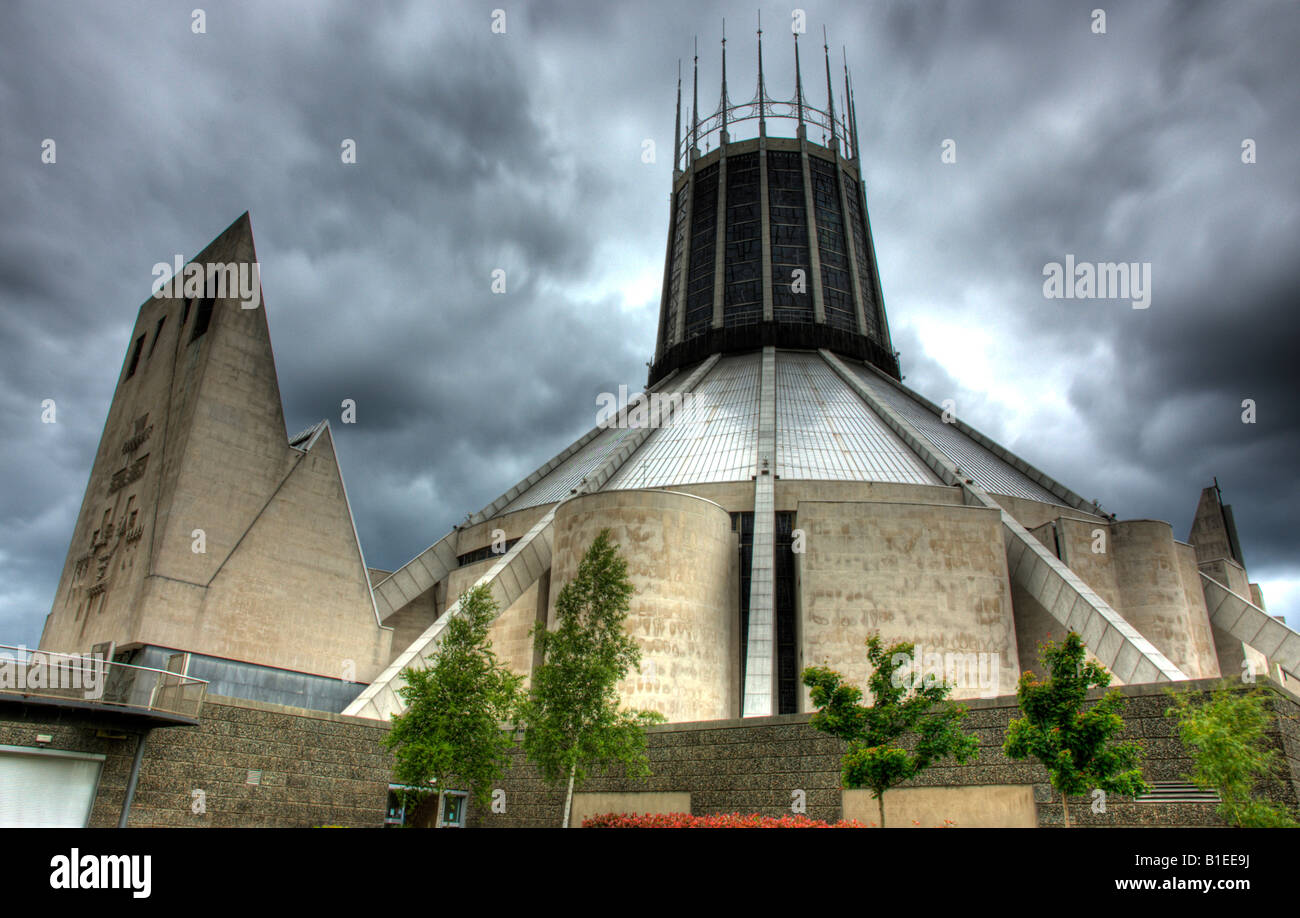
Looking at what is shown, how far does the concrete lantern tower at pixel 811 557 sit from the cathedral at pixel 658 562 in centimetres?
8

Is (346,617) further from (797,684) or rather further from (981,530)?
(981,530)

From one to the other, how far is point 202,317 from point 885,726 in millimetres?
23417

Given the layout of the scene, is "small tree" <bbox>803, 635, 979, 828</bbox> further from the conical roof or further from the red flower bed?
the conical roof

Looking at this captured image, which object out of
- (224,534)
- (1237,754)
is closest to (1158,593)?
(1237,754)

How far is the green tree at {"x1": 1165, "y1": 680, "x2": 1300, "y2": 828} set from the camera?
465 inches

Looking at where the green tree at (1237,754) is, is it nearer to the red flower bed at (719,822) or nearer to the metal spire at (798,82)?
the red flower bed at (719,822)

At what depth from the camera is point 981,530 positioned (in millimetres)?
24984

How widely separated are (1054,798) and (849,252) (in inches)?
1544

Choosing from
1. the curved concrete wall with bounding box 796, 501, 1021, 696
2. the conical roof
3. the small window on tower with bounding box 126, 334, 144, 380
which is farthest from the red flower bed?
the small window on tower with bounding box 126, 334, 144, 380

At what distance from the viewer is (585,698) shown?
18391 millimetres

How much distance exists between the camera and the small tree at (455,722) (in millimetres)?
17844

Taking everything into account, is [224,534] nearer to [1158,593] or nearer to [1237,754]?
[1237,754]

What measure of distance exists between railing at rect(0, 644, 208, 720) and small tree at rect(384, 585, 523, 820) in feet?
13.1
